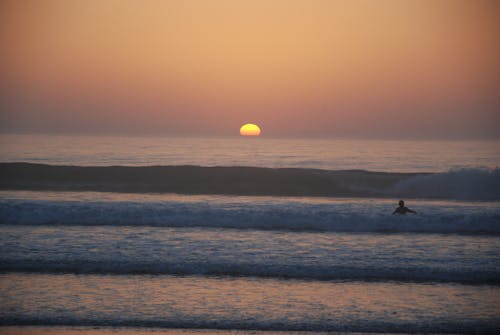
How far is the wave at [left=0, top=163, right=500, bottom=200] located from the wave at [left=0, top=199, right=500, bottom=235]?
5234mm

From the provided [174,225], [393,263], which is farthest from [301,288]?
[174,225]

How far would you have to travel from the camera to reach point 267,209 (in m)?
15.3

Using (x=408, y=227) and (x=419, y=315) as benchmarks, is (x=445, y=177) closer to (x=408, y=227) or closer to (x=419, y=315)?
(x=408, y=227)

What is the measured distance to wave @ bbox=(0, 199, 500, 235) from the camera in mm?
13688

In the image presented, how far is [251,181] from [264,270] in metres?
13.7

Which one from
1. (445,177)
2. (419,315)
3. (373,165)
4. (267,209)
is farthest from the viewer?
(373,165)

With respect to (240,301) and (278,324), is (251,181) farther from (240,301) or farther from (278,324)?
(278,324)

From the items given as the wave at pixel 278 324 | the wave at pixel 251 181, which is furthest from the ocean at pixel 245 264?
the wave at pixel 251 181

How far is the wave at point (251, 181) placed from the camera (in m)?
Result: 21.0

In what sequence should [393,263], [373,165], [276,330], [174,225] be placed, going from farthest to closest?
1. [373,165]
2. [174,225]
3. [393,263]
4. [276,330]

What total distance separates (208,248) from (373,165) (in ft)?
74.2

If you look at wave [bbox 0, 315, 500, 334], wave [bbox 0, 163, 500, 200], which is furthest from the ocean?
wave [bbox 0, 163, 500, 200]

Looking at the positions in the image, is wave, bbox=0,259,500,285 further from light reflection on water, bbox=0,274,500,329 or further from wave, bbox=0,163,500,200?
wave, bbox=0,163,500,200

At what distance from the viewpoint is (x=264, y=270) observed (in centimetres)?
920
